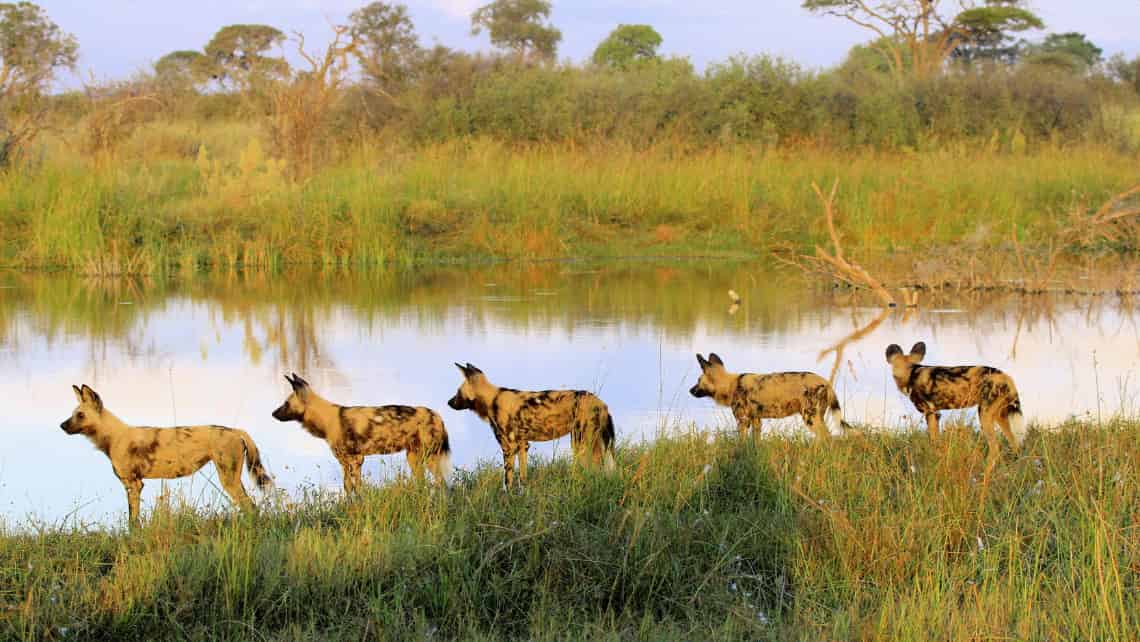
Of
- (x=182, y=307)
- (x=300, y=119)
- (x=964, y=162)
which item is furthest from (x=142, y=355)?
(x=964, y=162)

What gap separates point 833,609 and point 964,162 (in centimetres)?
1872

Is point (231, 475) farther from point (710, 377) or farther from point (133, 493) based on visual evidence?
point (710, 377)

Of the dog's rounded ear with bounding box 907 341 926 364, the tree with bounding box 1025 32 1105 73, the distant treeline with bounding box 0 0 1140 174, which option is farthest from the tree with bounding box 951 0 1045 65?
the dog's rounded ear with bounding box 907 341 926 364

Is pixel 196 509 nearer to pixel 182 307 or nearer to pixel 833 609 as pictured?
pixel 833 609

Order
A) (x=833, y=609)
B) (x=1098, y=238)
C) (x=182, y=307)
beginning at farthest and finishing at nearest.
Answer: (x=1098, y=238) → (x=182, y=307) → (x=833, y=609)

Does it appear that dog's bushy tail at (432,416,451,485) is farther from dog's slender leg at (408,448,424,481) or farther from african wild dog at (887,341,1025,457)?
african wild dog at (887,341,1025,457)

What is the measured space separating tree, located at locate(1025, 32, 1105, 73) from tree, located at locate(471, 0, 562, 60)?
17300mm

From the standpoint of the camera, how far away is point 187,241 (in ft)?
55.4

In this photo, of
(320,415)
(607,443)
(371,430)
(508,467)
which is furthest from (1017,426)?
(320,415)

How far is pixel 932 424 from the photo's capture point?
6.14m

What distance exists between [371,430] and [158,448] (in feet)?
2.82

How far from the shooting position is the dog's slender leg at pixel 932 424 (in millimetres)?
5996

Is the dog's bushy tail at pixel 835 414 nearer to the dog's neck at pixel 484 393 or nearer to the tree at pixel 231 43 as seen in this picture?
the dog's neck at pixel 484 393

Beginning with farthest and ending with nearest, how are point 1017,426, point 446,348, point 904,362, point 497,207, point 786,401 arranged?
point 497,207 → point 446,348 → point 904,362 → point 786,401 → point 1017,426
